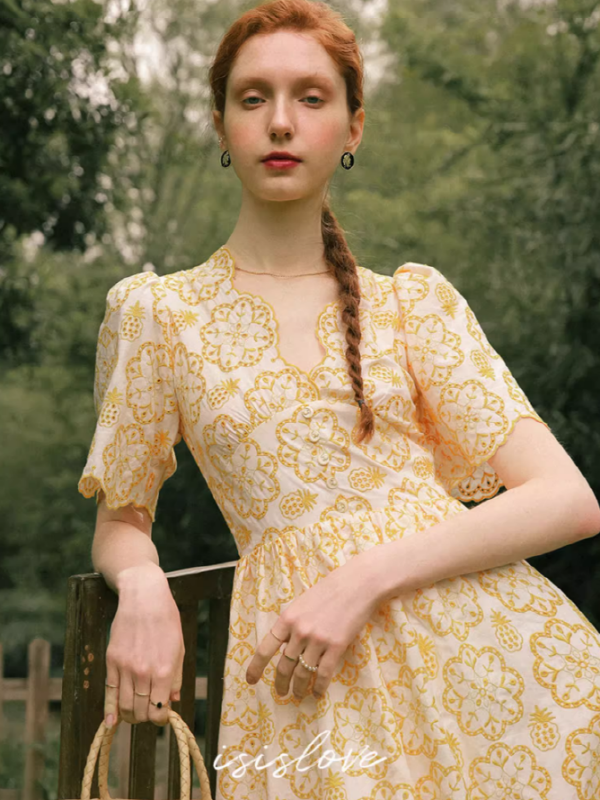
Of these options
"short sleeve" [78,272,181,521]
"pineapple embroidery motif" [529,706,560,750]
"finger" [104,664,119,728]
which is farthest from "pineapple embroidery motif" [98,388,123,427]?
"pineapple embroidery motif" [529,706,560,750]

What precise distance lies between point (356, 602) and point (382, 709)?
136 mm

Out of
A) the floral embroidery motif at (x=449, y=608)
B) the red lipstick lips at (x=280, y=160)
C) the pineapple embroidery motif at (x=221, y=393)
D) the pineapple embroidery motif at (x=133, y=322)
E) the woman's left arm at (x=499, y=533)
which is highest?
the red lipstick lips at (x=280, y=160)

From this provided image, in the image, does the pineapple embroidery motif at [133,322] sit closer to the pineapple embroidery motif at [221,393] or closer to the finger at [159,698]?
the pineapple embroidery motif at [221,393]

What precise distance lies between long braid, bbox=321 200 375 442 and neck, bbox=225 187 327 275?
0.03 m

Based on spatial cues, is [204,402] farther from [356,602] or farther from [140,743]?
[140,743]

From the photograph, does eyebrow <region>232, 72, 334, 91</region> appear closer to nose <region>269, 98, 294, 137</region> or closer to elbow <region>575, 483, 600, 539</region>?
nose <region>269, 98, 294, 137</region>

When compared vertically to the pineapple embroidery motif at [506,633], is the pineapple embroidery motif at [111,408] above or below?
above

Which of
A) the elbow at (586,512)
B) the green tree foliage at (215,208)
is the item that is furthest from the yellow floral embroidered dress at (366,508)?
the green tree foliage at (215,208)

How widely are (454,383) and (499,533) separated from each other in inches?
9.3

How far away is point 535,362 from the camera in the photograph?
404cm

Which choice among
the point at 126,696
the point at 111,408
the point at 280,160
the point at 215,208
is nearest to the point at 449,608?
the point at 126,696

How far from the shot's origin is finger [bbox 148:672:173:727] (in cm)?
116

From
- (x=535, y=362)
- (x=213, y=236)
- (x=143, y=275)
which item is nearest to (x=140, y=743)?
(x=143, y=275)

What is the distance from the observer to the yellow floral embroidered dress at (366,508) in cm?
117
